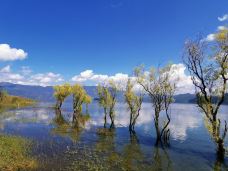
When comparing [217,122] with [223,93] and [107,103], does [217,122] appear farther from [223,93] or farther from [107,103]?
[107,103]

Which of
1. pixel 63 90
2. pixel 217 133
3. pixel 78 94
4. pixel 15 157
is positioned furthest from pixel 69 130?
pixel 63 90

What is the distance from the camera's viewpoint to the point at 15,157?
33.9 m

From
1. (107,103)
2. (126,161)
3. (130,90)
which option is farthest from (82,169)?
(107,103)

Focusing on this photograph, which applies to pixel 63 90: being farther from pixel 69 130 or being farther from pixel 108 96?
pixel 69 130

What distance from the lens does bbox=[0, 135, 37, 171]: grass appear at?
2989 cm

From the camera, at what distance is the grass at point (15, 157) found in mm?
29891

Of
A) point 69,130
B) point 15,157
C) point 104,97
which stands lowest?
point 69,130

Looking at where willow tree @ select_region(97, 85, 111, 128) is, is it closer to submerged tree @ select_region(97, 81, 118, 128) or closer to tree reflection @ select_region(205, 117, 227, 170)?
submerged tree @ select_region(97, 81, 118, 128)

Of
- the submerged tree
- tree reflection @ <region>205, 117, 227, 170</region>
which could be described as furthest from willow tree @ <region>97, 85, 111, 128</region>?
tree reflection @ <region>205, 117, 227, 170</region>

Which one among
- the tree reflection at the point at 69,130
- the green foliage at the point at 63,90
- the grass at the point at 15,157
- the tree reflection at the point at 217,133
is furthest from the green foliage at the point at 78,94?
the tree reflection at the point at 217,133

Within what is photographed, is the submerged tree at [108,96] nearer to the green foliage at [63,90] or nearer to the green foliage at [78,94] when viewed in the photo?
the green foliage at [78,94]

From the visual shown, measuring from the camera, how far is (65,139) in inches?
2028

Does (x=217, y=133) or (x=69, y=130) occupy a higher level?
(x=217, y=133)

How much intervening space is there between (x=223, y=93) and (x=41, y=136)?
36.2 meters
